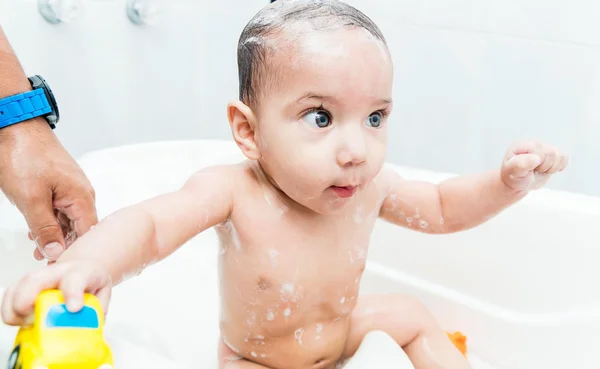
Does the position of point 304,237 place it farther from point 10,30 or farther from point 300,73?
point 10,30

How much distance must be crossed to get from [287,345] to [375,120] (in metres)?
0.34

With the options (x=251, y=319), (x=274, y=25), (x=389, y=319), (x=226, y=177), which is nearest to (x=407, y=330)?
(x=389, y=319)

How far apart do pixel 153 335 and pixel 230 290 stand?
359 mm

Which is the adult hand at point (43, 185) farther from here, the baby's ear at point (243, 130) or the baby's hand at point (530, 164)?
the baby's hand at point (530, 164)

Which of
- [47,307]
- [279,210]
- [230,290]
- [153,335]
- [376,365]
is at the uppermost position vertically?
[47,307]

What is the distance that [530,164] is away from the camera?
829 millimetres

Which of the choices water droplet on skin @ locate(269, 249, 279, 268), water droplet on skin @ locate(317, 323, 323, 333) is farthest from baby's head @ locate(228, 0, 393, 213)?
water droplet on skin @ locate(317, 323, 323, 333)

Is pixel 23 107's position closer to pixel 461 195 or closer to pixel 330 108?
pixel 330 108

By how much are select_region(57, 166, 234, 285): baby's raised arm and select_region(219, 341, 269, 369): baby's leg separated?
220mm

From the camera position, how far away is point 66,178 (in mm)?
911

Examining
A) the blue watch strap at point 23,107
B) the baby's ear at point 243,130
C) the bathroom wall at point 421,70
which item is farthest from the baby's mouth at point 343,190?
the bathroom wall at point 421,70

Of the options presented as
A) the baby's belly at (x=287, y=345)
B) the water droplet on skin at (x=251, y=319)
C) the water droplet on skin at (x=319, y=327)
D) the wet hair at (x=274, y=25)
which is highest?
the wet hair at (x=274, y=25)

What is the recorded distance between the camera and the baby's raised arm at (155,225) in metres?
0.65

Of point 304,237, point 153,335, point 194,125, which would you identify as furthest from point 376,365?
point 194,125
